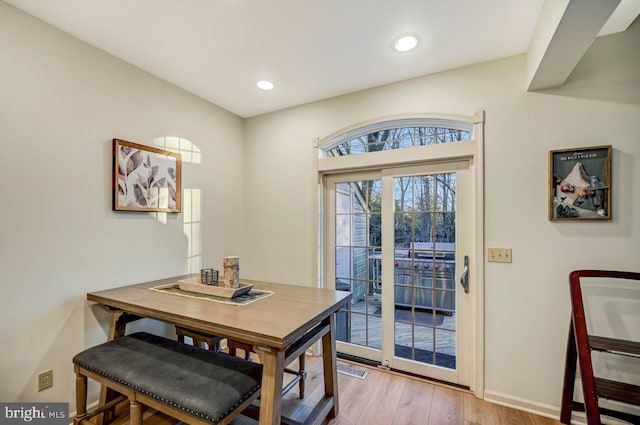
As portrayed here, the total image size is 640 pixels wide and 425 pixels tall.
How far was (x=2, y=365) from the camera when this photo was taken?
161 centimetres

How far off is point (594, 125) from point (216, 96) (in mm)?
3149

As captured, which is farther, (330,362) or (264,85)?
(264,85)

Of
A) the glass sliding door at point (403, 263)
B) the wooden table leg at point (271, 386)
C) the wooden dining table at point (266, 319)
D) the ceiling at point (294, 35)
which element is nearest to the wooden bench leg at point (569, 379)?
the glass sliding door at point (403, 263)

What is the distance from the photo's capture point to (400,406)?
2.07 meters

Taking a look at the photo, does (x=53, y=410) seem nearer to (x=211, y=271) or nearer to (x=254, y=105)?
(x=211, y=271)

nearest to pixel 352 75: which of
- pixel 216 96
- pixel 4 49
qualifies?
pixel 216 96

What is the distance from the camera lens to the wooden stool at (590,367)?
1.46 m

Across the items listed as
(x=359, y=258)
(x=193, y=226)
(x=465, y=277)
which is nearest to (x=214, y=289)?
(x=193, y=226)

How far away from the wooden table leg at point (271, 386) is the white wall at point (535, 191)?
1712 mm

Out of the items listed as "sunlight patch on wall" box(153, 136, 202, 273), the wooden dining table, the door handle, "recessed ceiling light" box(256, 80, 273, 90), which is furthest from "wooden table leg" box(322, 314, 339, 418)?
"recessed ceiling light" box(256, 80, 273, 90)

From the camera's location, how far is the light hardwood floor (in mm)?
1912

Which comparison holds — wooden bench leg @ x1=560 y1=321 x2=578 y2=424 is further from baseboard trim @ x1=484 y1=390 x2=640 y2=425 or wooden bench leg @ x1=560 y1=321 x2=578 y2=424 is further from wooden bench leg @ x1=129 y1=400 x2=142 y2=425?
wooden bench leg @ x1=129 y1=400 x2=142 y2=425

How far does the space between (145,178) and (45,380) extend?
151cm

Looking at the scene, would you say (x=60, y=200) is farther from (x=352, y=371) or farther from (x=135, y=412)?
(x=352, y=371)
